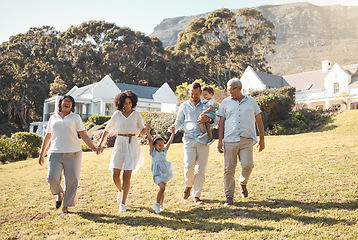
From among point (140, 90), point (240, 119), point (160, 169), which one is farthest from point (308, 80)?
point (160, 169)

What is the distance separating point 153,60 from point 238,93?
49.7 meters

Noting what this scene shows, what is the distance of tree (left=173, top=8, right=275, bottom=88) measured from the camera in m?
48.8

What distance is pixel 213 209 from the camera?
5.19 metres

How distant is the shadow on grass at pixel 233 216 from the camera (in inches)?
173

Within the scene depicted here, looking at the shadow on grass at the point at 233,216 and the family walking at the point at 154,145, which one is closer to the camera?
the shadow on grass at the point at 233,216

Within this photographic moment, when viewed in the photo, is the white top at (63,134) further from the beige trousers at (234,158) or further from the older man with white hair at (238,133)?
the beige trousers at (234,158)

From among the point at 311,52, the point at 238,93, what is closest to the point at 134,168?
the point at 238,93

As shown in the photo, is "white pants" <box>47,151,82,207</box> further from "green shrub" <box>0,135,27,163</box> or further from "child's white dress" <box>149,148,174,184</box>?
"green shrub" <box>0,135,27,163</box>

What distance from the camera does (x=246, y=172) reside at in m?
5.43

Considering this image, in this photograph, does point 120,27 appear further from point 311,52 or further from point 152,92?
point 311,52

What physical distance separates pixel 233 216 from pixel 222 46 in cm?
4517

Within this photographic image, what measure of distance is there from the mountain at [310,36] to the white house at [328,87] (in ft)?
269

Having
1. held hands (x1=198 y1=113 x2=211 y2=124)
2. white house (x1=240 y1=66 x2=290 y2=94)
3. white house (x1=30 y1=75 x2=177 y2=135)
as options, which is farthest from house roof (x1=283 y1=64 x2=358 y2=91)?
held hands (x1=198 y1=113 x2=211 y2=124)

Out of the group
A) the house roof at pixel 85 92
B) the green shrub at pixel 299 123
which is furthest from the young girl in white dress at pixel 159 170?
the house roof at pixel 85 92
